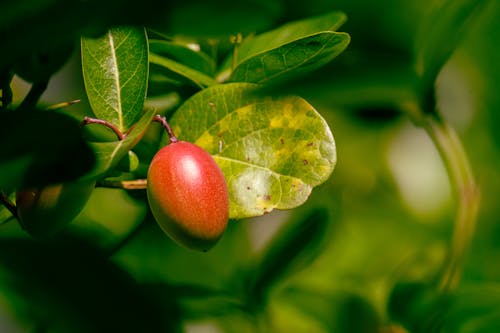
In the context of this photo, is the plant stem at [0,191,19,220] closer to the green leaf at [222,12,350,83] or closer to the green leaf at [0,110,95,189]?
the green leaf at [0,110,95,189]

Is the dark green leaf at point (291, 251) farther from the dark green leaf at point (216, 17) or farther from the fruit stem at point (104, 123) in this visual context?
the dark green leaf at point (216, 17)

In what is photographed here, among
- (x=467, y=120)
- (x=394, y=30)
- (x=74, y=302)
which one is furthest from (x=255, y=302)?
(x=467, y=120)

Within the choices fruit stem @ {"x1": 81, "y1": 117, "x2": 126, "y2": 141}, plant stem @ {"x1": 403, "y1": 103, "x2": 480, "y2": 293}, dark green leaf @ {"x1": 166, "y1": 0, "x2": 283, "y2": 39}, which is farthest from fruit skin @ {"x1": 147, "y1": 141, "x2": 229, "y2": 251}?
plant stem @ {"x1": 403, "y1": 103, "x2": 480, "y2": 293}

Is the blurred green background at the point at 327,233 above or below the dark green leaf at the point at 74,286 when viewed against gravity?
above

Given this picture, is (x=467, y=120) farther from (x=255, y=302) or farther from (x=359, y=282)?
(x=255, y=302)

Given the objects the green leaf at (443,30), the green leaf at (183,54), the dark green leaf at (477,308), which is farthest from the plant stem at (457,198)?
the green leaf at (183,54)

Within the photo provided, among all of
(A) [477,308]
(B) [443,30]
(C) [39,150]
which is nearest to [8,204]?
(C) [39,150]

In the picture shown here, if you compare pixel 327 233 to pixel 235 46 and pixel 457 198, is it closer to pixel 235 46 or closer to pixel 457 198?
pixel 457 198

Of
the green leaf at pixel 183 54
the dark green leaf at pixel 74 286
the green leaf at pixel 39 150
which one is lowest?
the dark green leaf at pixel 74 286
